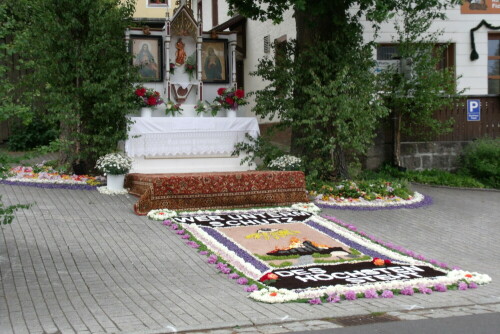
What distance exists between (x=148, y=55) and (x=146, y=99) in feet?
6.11

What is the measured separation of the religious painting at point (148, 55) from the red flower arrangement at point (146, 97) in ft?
2.86

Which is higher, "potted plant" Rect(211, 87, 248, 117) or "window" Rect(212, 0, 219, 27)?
"window" Rect(212, 0, 219, 27)

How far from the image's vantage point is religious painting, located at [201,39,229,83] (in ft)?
62.5

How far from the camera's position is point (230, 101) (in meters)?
17.7

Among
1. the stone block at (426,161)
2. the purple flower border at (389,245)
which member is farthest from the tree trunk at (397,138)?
the purple flower border at (389,245)

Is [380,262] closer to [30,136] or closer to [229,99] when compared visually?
[229,99]

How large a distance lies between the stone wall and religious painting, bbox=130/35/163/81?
6981mm

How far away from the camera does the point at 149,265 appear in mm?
8938

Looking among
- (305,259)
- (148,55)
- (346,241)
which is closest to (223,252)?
(305,259)

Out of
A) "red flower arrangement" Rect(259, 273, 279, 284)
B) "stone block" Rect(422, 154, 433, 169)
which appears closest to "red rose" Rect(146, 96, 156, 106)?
"stone block" Rect(422, 154, 433, 169)

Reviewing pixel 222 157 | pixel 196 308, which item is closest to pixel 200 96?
pixel 222 157

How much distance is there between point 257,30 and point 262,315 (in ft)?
62.5

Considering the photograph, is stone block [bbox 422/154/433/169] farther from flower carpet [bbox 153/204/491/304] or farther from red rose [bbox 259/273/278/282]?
red rose [bbox 259/273/278/282]

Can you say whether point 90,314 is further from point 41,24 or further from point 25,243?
point 41,24
